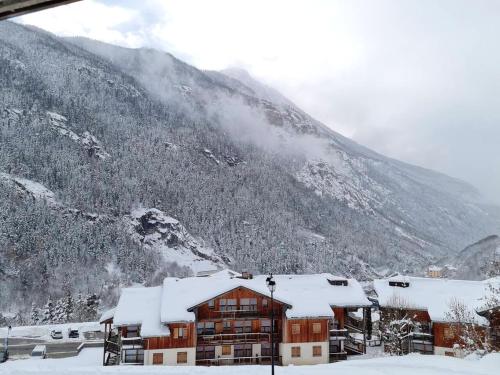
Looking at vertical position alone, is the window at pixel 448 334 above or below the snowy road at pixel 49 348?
above

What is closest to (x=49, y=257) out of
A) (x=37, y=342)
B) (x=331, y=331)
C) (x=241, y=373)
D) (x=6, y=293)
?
(x=6, y=293)

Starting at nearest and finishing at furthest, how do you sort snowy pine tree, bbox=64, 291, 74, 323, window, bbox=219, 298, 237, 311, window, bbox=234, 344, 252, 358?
window, bbox=234, 344, 252, 358 < window, bbox=219, 298, 237, 311 < snowy pine tree, bbox=64, 291, 74, 323

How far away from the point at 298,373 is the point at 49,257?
189822mm

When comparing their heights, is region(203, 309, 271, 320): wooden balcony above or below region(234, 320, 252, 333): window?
above

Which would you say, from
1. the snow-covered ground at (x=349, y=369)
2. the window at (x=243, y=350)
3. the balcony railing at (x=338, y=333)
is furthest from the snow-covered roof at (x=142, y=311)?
the balcony railing at (x=338, y=333)

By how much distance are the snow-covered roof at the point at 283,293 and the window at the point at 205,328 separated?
8.37 ft

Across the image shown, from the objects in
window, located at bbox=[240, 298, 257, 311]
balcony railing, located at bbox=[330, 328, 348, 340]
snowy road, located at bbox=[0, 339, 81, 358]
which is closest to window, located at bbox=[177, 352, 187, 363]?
window, located at bbox=[240, 298, 257, 311]

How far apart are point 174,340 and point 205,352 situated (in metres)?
4.03

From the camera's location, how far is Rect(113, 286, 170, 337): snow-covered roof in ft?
151

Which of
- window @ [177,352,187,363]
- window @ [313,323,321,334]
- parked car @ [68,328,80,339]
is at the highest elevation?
window @ [313,323,321,334]

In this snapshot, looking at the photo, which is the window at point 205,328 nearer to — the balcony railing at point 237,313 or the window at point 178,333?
the balcony railing at point 237,313

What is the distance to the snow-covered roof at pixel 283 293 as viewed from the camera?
48.4 metres

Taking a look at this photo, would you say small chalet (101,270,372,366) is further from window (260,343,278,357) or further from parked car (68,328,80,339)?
parked car (68,328,80,339)

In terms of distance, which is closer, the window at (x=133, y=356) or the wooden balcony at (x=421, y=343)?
the window at (x=133, y=356)
